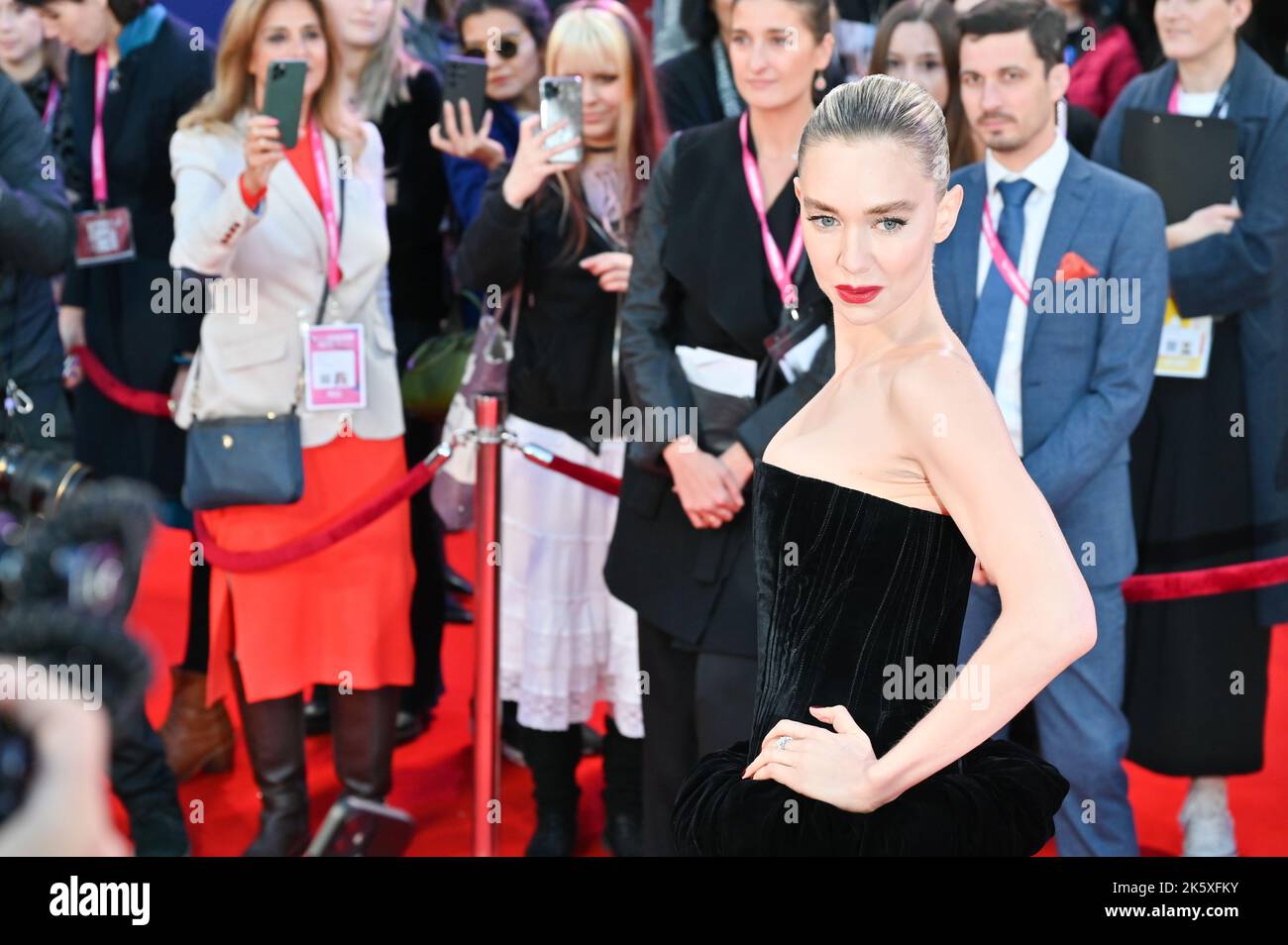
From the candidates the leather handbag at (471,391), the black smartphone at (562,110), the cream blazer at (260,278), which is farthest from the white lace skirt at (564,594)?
the black smartphone at (562,110)

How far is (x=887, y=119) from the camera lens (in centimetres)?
186

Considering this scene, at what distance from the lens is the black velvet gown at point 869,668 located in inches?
72.2

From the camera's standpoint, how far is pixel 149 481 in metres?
4.62

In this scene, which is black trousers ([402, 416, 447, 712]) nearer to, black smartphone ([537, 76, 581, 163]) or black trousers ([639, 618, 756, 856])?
black smartphone ([537, 76, 581, 163])

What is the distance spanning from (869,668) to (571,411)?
2.20 m

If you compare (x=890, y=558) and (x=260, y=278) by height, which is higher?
(x=260, y=278)

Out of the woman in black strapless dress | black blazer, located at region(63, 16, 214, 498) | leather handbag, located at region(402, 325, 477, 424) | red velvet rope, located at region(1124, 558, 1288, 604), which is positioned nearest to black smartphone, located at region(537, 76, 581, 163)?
leather handbag, located at region(402, 325, 477, 424)

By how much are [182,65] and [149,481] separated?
3.65 ft

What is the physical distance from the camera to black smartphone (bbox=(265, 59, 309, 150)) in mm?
3678

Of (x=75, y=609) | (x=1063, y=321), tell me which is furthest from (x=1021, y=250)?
(x=75, y=609)

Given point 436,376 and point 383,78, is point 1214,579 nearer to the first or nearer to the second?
point 436,376

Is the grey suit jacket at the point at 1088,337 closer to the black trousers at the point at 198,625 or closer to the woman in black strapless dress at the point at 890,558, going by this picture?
the woman in black strapless dress at the point at 890,558

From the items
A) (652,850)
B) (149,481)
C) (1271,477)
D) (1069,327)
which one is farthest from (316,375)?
(1271,477)

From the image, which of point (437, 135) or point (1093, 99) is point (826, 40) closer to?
point (437, 135)
